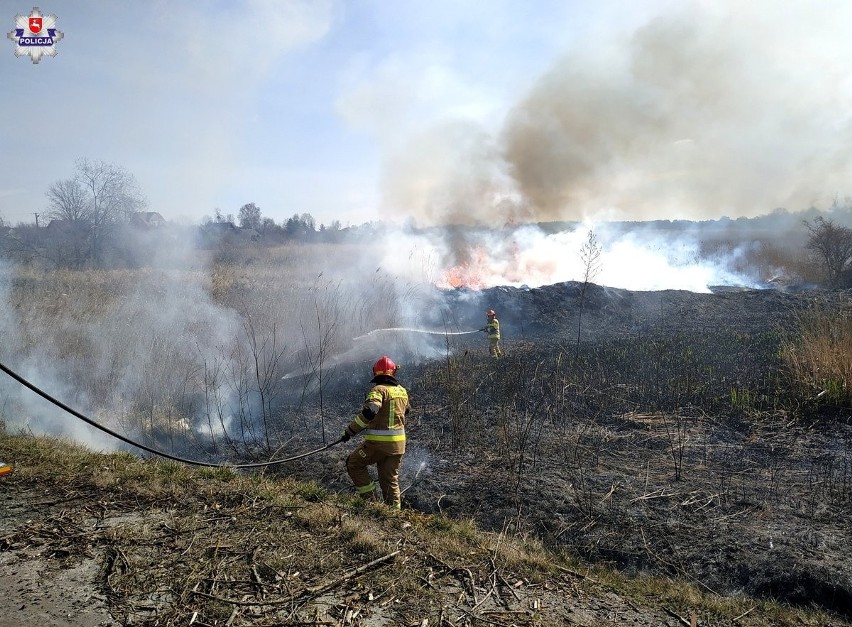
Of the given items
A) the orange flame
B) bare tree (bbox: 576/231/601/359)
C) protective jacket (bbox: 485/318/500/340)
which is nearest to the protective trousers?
bare tree (bbox: 576/231/601/359)

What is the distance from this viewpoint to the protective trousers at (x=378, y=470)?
579 cm

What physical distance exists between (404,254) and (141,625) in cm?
2160

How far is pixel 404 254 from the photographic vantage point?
79.3 ft

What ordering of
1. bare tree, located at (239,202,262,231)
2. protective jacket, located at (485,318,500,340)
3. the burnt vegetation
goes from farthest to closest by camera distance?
bare tree, located at (239,202,262,231) → protective jacket, located at (485,318,500,340) → the burnt vegetation

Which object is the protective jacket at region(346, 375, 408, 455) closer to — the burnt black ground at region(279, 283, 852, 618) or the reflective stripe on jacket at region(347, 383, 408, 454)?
the reflective stripe on jacket at region(347, 383, 408, 454)

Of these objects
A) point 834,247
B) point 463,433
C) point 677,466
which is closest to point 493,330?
point 463,433

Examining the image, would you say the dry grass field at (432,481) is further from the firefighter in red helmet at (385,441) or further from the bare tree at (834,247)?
the bare tree at (834,247)

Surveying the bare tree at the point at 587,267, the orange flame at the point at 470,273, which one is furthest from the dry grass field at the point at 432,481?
the orange flame at the point at 470,273

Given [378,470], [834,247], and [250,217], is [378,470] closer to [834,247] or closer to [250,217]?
[834,247]

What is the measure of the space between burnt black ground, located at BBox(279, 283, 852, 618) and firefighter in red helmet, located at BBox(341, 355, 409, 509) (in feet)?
2.60

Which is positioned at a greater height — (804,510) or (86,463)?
(86,463)

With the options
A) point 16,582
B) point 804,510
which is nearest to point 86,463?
point 16,582

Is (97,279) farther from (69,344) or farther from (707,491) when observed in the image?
(707,491)

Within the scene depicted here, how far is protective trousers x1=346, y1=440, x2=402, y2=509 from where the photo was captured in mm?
5789
